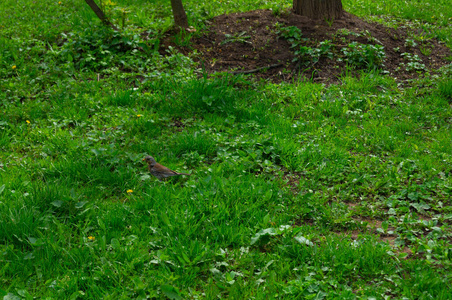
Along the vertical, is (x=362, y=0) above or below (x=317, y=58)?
above

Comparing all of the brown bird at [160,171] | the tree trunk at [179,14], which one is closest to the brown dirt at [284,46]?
the tree trunk at [179,14]

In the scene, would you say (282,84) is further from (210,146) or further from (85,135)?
(85,135)

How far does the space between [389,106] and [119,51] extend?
148 inches

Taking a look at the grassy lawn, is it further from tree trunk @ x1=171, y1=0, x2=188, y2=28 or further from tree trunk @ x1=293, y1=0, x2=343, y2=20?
tree trunk @ x1=293, y1=0, x2=343, y2=20

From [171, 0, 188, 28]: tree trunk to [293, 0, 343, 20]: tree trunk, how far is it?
6.19 ft

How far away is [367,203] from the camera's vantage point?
340cm

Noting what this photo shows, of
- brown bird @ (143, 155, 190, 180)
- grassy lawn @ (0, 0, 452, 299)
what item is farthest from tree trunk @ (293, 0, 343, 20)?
brown bird @ (143, 155, 190, 180)

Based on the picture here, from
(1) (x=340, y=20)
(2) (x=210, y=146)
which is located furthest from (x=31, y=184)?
(1) (x=340, y=20)

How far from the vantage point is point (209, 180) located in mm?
3471

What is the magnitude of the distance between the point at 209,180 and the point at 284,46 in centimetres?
339

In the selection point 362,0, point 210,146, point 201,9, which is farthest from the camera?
point 362,0

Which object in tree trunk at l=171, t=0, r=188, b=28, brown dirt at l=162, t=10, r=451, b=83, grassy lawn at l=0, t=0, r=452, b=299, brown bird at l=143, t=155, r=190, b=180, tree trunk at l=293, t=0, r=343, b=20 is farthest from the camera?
tree trunk at l=293, t=0, r=343, b=20

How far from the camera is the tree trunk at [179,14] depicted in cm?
644

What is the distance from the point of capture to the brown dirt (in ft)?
19.0
